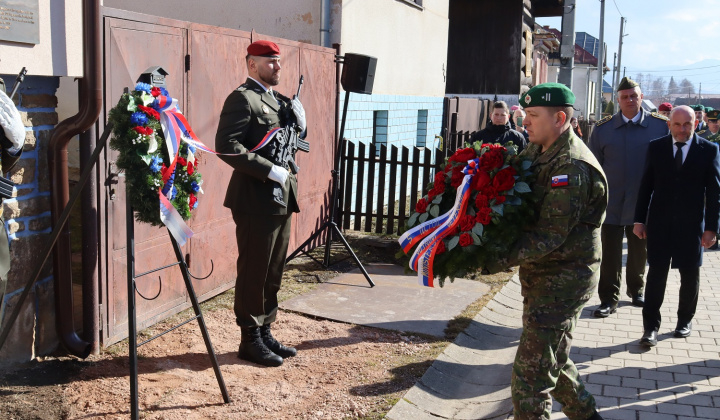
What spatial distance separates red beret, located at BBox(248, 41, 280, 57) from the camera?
5.07 metres

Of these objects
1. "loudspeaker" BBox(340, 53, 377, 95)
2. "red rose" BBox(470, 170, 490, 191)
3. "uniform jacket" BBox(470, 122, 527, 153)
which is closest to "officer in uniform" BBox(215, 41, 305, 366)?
"red rose" BBox(470, 170, 490, 191)

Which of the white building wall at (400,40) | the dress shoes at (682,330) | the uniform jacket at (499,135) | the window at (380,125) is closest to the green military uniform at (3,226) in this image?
the dress shoes at (682,330)

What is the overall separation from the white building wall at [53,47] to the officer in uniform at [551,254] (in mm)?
3026

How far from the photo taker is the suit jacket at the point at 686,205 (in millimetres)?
6027

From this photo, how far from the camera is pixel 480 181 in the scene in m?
3.80

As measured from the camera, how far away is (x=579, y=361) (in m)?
5.76

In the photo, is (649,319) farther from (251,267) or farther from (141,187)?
(141,187)

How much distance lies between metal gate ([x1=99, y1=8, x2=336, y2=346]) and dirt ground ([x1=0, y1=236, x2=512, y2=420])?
1.17 feet

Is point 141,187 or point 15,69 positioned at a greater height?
point 15,69

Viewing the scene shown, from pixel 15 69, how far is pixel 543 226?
3287 mm

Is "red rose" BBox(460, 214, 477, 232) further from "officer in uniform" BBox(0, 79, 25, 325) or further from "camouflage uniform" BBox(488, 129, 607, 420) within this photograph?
"officer in uniform" BBox(0, 79, 25, 325)

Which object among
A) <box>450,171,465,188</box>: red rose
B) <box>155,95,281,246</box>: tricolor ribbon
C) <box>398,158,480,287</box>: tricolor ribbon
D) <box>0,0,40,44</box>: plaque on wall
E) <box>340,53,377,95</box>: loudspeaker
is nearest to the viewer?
<box>398,158,480,287</box>: tricolor ribbon

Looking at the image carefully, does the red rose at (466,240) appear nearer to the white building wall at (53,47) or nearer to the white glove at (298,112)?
the white glove at (298,112)

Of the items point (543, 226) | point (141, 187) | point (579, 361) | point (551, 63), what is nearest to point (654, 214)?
point (579, 361)
